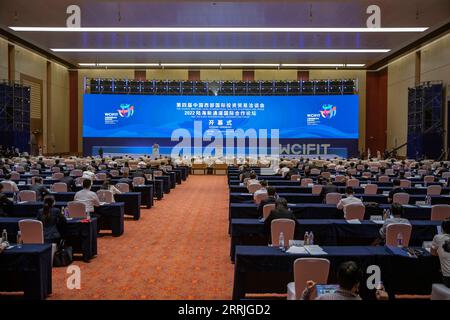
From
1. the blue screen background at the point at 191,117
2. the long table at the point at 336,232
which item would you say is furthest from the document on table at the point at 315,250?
the blue screen background at the point at 191,117

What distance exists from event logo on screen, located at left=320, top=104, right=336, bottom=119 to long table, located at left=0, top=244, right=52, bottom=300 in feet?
97.5

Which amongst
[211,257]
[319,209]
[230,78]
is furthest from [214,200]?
[230,78]

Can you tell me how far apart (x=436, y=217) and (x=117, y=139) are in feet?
91.1

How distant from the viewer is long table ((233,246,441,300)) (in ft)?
19.8

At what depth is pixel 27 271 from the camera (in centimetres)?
634

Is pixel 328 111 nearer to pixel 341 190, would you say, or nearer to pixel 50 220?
pixel 341 190

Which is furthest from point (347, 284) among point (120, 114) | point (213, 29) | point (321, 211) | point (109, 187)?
point (120, 114)

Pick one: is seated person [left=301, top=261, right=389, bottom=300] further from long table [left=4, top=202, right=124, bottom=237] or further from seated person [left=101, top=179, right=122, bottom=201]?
seated person [left=101, top=179, right=122, bottom=201]

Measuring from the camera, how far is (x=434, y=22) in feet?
76.5

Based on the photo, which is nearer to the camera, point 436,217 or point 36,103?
point 436,217

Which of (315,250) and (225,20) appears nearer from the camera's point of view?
(315,250)

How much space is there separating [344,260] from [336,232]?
8.45 feet
